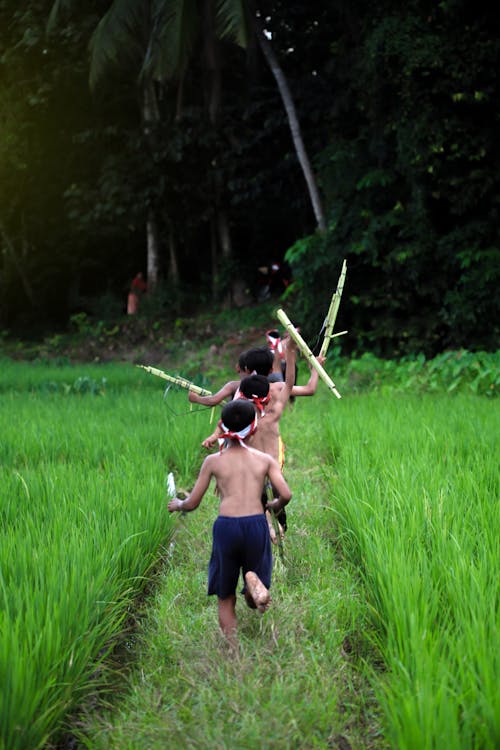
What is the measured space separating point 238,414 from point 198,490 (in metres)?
0.34

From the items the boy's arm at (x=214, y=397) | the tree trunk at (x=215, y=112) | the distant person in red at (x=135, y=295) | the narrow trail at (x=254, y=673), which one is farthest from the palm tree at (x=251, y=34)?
the narrow trail at (x=254, y=673)

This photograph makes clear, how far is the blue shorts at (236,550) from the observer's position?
99.4 inches

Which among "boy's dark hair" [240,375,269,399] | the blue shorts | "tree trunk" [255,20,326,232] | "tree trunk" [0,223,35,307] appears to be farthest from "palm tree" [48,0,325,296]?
the blue shorts

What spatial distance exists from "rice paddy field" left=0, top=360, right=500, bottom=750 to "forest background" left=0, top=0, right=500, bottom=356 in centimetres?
558

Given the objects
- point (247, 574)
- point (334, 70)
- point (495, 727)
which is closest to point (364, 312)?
point (334, 70)

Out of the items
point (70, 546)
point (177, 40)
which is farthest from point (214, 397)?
point (177, 40)

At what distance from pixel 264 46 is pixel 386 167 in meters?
3.20

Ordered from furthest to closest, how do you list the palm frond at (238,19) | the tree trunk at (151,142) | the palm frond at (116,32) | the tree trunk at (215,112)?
1. the tree trunk at (151,142)
2. the tree trunk at (215,112)
3. the palm frond at (116,32)
4. the palm frond at (238,19)

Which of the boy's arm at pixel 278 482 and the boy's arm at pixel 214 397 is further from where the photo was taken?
the boy's arm at pixel 214 397

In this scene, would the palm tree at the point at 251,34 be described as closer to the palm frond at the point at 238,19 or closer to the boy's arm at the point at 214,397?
the palm frond at the point at 238,19

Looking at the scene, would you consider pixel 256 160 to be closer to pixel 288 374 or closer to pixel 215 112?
pixel 215 112

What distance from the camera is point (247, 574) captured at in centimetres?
246

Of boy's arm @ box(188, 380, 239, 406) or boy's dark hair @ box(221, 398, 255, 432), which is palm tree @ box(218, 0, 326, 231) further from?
boy's dark hair @ box(221, 398, 255, 432)

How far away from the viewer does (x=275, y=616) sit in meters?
2.73
